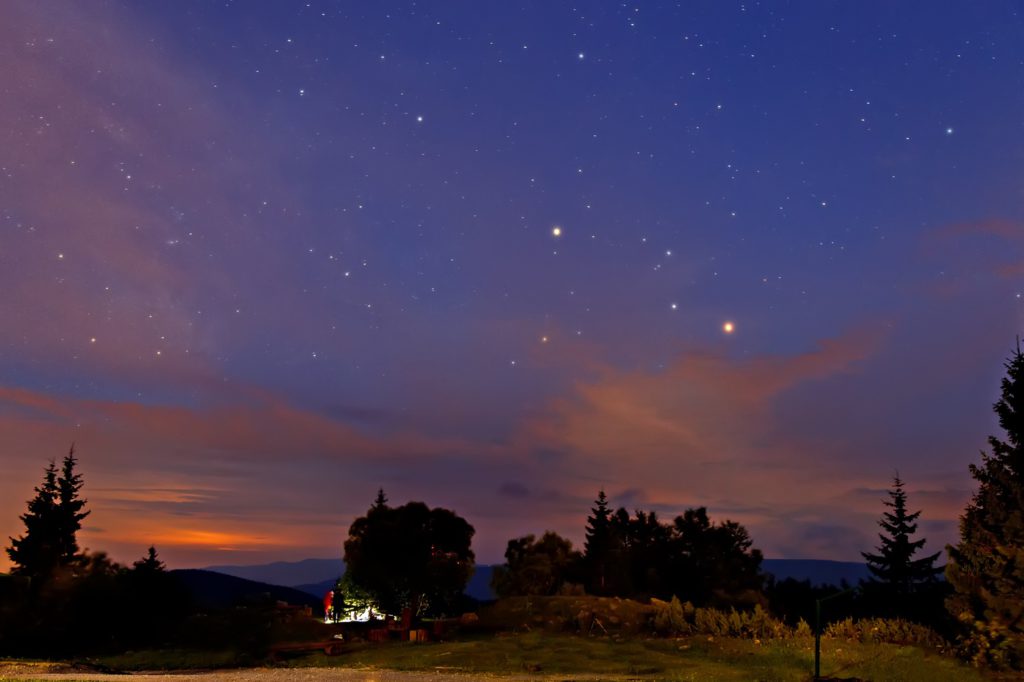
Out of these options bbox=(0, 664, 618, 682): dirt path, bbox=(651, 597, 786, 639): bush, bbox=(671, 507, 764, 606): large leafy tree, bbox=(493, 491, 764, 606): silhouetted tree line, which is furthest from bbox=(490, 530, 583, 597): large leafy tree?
bbox=(0, 664, 618, 682): dirt path

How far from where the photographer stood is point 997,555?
25391 mm

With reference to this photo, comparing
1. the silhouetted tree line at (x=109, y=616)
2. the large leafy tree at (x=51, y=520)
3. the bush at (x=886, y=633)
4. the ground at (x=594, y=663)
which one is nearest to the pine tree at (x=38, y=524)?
the large leafy tree at (x=51, y=520)

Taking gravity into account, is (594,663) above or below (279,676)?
above

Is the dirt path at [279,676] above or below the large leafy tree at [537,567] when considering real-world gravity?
below

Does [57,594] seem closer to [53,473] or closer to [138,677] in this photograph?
[138,677]

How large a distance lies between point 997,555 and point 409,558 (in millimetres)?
31852

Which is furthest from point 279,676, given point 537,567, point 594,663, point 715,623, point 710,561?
point 710,561

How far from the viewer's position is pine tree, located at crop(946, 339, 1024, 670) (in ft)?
79.8

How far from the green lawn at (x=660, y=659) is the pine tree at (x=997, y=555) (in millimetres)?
1414

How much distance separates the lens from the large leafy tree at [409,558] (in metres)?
47.2

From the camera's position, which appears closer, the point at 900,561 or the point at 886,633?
the point at 886,633

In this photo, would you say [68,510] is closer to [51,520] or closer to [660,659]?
[51,520]

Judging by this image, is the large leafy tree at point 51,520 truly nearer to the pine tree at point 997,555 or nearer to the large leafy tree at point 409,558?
the large leafy tree at point 409,558

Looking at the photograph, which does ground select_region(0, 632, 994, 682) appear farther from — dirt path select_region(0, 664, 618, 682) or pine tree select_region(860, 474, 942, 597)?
pine tree select_region(860, 474, 942, 597)
